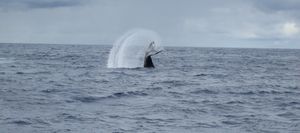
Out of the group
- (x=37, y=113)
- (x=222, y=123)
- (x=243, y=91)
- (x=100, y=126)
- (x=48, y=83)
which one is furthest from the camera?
(x=48, y=83)

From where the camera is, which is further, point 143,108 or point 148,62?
point 148,62

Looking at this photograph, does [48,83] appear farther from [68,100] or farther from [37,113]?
[37,113]

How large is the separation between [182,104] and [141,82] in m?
12.3

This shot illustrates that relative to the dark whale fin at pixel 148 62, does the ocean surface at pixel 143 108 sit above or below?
below

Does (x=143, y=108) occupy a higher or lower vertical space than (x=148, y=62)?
lower

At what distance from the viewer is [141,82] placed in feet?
120

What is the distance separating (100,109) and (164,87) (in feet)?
38.6

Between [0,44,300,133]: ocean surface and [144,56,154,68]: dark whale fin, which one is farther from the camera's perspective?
[144,56,154,68]: dark whale fin

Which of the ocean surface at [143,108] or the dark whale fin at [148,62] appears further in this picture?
the dark whale fin at [148,62]

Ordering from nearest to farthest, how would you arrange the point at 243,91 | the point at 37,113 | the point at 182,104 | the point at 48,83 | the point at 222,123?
the point at 222,123
the point at 37,113
the point at 182,104
the point at 243,91
the point at 48,83

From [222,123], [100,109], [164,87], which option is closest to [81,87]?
[164,87]

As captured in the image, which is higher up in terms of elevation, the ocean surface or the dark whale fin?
the dark whale fin

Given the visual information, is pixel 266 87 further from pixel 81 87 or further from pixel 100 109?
pixel 100 109

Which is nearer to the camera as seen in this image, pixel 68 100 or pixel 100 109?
pixel 100 109
